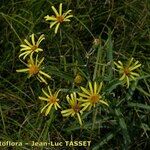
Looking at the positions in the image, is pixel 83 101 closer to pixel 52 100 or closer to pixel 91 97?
pixel 91 97

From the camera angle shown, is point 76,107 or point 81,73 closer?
point 76,107

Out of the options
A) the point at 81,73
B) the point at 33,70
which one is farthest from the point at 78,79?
the point at 33,70

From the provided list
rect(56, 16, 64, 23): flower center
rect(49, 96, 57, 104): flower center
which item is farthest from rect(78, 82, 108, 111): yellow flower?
rect(56, 16, 64, 23): flower center

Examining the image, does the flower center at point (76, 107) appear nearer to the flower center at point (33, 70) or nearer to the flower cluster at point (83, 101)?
the flower cluster at point (83, 101)

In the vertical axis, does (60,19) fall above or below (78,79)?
above

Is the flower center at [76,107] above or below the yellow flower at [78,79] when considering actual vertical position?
below

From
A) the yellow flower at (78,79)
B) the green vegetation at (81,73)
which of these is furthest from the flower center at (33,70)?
the yellow flower at (78,79)

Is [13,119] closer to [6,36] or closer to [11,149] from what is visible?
[11,149]

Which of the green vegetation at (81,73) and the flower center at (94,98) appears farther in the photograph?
the green vegetation at (81,73)

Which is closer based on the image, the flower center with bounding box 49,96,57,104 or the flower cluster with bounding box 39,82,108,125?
the flower cluster with bounding box 39,82,108,125

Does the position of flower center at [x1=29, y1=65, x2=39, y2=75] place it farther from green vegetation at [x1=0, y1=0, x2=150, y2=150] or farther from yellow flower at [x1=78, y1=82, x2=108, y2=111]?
yellow flower at [x1=78, y1=82, x2=108, y2=111]
